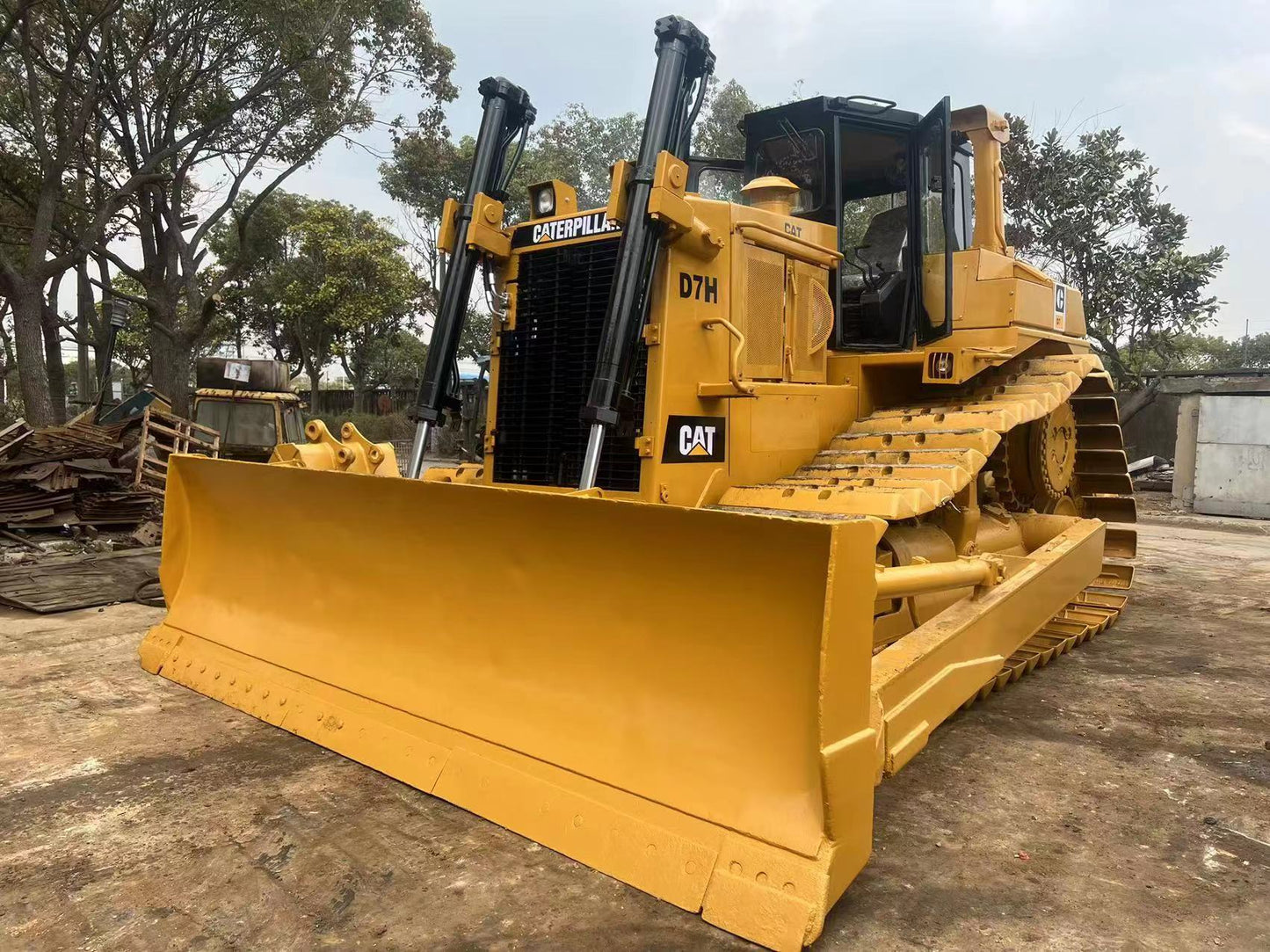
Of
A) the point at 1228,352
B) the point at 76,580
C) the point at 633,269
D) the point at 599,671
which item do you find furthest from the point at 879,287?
the point at 1228,352

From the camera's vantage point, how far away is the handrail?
412 cm

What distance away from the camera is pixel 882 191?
5410 mm

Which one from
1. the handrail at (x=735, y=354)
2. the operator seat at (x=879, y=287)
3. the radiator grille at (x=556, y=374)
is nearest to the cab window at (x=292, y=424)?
the radiator grille at (x=556, y=374)

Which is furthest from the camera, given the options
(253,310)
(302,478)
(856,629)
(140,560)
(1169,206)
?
(253,310)

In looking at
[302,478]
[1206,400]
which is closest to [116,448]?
[302,478]

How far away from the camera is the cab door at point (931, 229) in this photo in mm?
5051

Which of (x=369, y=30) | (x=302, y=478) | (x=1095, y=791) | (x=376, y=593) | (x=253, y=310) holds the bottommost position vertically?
(x=1095, y=791)

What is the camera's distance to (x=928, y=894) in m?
2.57

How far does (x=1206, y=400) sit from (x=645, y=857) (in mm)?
15070

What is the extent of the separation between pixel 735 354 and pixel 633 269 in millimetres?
664

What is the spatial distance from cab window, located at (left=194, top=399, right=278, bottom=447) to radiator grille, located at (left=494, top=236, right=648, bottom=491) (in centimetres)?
850

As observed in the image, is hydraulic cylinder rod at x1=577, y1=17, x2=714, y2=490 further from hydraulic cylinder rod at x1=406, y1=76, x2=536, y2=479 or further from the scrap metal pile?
the scrap metal pile

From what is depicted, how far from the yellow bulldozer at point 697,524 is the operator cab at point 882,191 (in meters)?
0.02

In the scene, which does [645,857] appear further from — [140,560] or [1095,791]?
[140,560]
